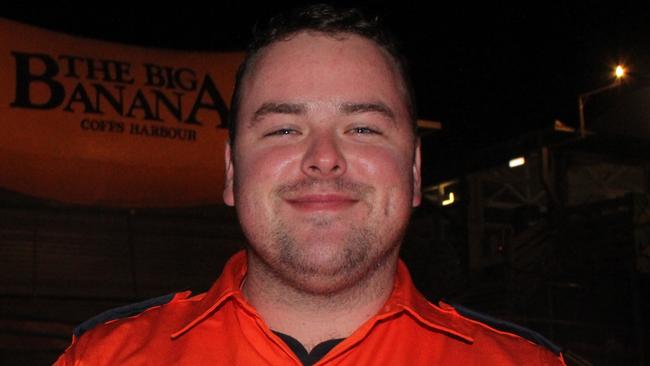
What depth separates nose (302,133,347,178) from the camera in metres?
1.81

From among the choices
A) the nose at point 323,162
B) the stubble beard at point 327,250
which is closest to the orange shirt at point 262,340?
the stubble beard at point 327,250

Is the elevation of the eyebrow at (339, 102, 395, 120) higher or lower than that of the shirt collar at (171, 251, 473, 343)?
higher

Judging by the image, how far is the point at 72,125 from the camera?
3822mm

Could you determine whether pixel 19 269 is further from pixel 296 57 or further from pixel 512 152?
pixel 512 152

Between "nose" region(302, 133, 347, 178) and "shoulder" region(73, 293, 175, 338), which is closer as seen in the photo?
"nose" region(302, 133, 347, 178)

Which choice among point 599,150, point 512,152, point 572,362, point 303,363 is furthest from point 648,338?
point 303,363

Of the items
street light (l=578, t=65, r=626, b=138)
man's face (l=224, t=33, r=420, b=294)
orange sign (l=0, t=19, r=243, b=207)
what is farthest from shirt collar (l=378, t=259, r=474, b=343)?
street light (l=578, t=65, r=626, b=138)

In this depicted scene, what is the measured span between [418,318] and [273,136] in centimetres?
63

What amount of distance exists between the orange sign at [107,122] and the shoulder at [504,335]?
2315 mm

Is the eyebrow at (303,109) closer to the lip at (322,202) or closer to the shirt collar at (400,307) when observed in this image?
the lip at (322,202)

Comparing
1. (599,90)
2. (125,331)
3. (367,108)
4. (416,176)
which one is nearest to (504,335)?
(416,176)

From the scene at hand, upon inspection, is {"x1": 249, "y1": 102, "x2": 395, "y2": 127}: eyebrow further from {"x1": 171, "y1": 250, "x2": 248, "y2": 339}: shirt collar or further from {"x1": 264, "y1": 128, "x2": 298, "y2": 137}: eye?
{"x1": 171, "y1": 250, "x2": 248, "y2": 339}: shirt collar

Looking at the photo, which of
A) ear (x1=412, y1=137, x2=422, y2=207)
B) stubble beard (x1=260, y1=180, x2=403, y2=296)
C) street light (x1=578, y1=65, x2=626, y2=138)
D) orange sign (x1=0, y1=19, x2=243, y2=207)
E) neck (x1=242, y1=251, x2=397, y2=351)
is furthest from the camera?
street light (x1=578, y1=65, x2=626, y2=138)

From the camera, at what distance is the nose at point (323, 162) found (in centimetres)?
181
